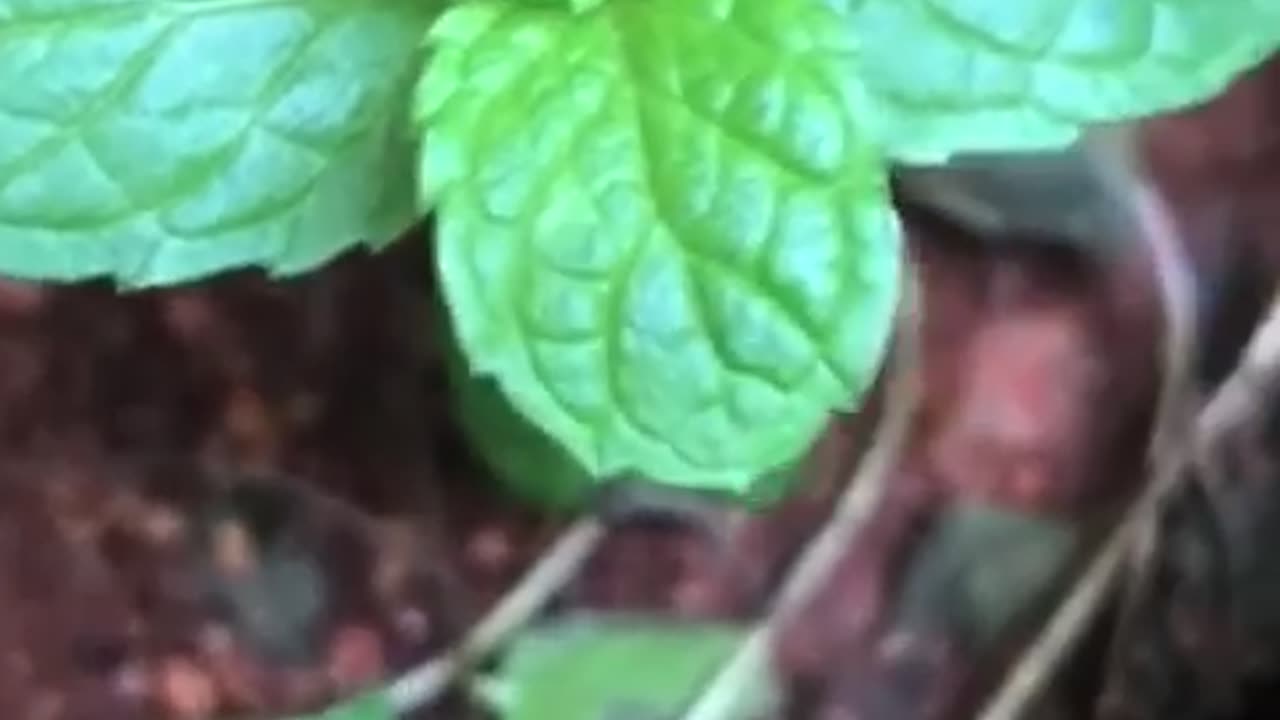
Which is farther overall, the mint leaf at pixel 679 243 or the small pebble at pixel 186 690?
the small pebble at pixel 186 690

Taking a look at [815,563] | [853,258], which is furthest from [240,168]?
[815,563]

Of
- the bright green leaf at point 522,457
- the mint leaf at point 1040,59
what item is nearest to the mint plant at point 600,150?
the mint leaf at point 1040,59

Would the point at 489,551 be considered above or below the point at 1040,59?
below

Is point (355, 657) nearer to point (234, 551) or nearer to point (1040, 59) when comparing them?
point (234, 551)

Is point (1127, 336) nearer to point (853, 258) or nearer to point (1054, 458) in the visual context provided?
point (1054, 458)

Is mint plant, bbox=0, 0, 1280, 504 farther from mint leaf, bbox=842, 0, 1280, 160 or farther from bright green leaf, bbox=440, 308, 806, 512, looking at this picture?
bright green leaf, bbox=440, 308, 806, 512

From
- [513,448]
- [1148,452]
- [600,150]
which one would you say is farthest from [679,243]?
[1148,452]

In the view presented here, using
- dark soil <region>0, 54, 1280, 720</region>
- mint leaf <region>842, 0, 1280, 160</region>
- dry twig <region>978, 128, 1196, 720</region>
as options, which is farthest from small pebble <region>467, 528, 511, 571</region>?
mint leaf <region>842, 0, 1280, 160</region>

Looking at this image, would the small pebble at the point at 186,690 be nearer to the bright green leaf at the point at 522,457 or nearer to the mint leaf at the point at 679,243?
the bright green leaf at the point at 522,457
